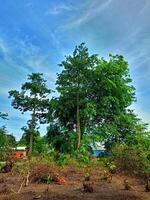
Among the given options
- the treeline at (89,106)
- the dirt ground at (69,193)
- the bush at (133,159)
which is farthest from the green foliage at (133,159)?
the treeline at (89,106)

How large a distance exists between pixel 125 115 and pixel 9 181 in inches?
960

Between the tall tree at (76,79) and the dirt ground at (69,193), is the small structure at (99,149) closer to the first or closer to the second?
the tall tree at (76,79)

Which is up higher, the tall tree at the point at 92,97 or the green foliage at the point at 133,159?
the tall tree at the point at 92,97

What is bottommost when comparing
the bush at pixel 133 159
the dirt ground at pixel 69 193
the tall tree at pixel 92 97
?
the dirt ground at pixel 69 193

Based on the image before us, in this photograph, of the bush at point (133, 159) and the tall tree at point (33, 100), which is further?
the tall tree at point (33, 100)

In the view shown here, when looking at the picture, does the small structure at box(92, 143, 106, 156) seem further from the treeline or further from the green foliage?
the green foliage

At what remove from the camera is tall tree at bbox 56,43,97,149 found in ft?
127

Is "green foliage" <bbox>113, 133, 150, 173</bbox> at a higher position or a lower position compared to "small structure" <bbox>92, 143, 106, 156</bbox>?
lower

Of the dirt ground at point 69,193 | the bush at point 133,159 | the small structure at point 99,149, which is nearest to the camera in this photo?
the dirt ground at point 69,193

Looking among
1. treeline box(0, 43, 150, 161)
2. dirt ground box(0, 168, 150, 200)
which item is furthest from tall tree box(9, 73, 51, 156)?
dirt ground box(0, 168, 150, 200)

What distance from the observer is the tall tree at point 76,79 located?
127 ft

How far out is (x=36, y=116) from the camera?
45.3 m

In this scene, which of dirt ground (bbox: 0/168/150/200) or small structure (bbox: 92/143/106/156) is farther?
small structure (bbox: 92/143/106/156)

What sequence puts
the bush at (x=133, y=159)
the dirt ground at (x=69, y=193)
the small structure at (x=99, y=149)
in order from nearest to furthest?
the dirt ground at (x=69, y=193)
the bush at (x=133, y=159)
the small structure at (x=99, y=149)
